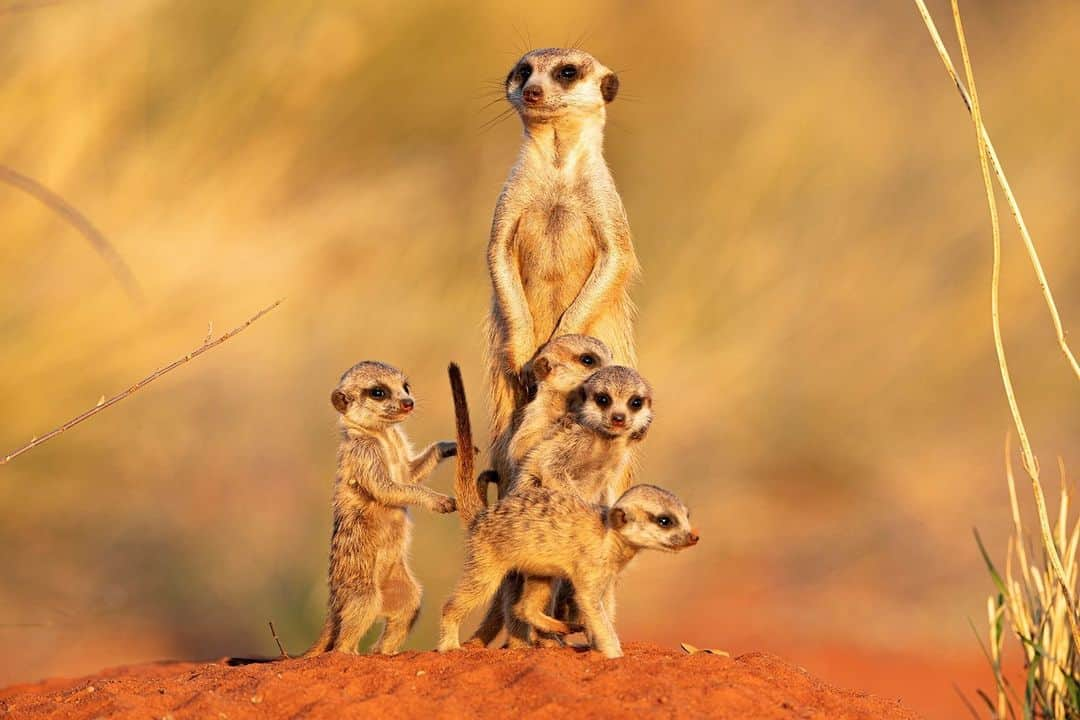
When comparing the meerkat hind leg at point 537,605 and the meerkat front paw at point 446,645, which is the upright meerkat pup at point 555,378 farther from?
the meerkat front paw at point 446,645

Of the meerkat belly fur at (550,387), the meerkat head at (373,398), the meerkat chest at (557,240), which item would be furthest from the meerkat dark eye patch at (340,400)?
the meerkat chest at (557,240)

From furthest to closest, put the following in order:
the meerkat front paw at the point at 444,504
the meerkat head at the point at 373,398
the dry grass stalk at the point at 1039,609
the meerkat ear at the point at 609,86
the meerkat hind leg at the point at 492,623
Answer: the meerkat ear at the point at 609,86, the meerkat hind leg at the point at 492,623, the meerkat head at the point at 373,398, the meerkat front paw at the point at 444,504, the dry grass stalk at the point at 1039,609

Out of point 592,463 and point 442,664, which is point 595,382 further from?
point 442,664

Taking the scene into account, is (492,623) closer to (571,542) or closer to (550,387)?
(550,387)

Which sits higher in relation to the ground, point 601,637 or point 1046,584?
point 1046,584

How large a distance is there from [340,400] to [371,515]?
1.40ft

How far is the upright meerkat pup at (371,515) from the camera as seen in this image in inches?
189

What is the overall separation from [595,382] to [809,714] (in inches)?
54.7

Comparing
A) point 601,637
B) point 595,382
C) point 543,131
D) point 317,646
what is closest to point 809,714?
point 601,637

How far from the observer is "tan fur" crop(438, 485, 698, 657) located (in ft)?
14.0

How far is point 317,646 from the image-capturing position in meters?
4.92

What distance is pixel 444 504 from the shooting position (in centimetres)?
475

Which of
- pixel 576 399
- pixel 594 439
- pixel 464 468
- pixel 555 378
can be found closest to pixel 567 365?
pixel 555 378

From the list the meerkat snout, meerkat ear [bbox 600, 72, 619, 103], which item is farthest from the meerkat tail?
meerkat ear [bbox 600, 72, 619, 103]
